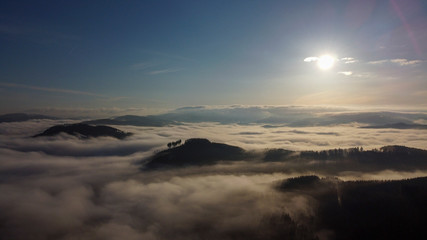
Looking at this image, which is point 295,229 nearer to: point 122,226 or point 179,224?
point 179,224

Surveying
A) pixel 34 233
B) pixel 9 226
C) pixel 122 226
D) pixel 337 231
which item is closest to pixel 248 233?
pixel 337 231

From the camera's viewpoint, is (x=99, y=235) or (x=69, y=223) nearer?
(x=99, y=235)

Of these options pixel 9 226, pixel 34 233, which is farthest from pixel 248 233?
pixel 9 226

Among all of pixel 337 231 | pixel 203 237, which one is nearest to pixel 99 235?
pixel 203 237

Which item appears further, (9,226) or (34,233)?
(9,226)

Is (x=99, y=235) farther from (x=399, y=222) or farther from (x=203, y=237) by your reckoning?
(x=399, y=222)

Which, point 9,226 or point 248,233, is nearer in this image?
point 248,233

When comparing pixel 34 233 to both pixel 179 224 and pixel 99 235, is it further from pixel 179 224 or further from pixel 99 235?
pixel 179 224
